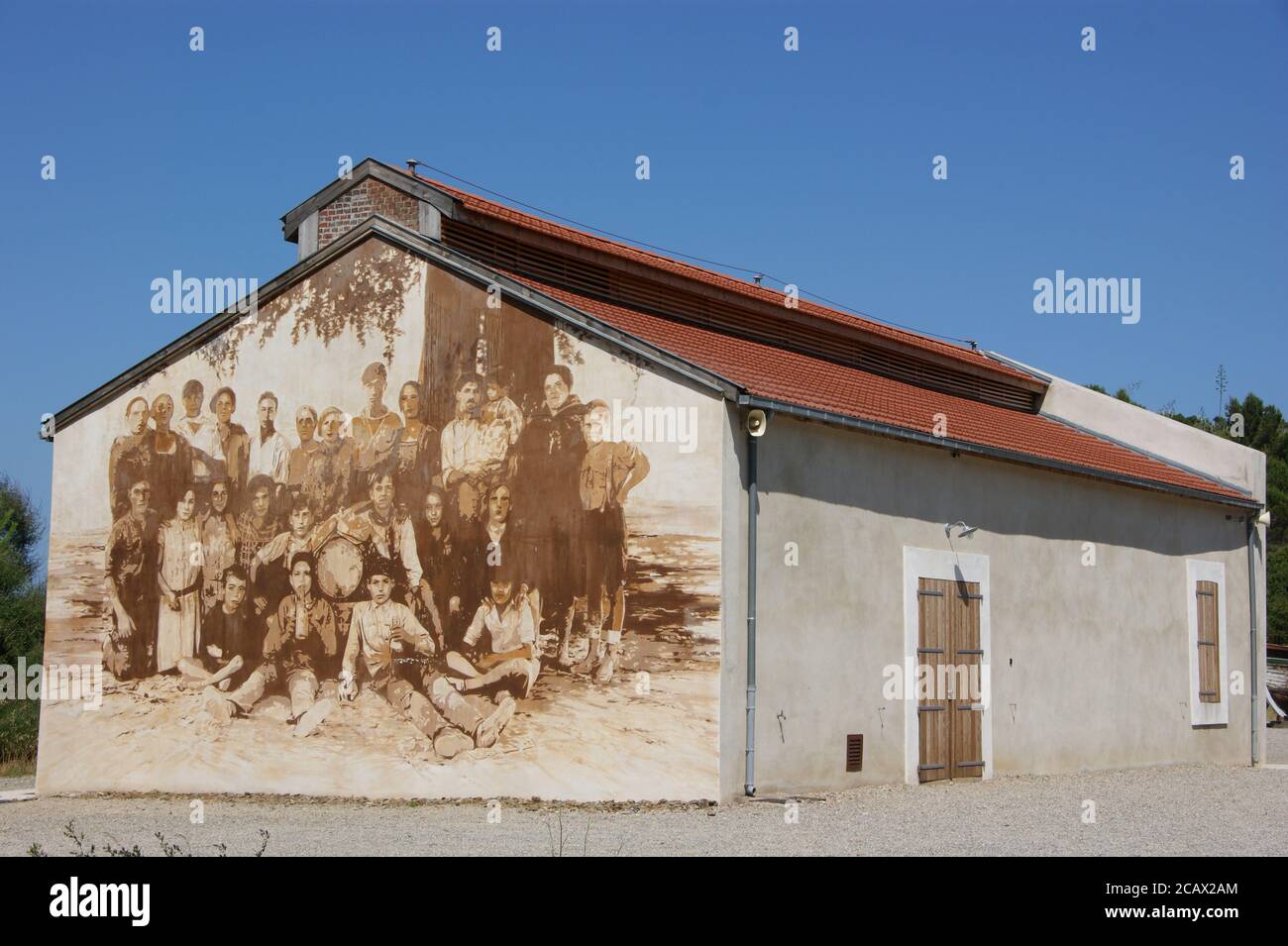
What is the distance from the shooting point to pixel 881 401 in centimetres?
1806

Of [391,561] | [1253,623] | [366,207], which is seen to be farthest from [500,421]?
[1253,623]

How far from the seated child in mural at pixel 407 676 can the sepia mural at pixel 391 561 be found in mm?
28

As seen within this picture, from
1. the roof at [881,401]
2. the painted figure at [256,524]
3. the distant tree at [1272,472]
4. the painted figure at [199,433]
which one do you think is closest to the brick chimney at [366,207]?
the roof at [881,401]

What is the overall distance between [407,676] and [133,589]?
425 centimetres

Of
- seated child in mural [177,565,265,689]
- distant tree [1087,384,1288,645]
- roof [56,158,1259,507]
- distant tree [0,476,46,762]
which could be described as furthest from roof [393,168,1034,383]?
distant tree [1087,384,1288,645]

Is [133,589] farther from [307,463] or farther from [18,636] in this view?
[18,636]

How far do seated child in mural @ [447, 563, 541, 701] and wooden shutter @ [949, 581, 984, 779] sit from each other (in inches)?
205

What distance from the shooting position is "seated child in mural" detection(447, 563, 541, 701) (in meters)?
14.4

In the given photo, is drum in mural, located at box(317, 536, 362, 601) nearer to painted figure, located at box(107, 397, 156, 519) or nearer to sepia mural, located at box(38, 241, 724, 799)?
sepia mural, located at box(38, 241, 724, 799)

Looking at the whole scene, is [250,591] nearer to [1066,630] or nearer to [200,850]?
[200,850]

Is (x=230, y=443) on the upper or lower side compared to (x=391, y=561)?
upper

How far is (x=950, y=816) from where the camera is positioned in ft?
42.3
